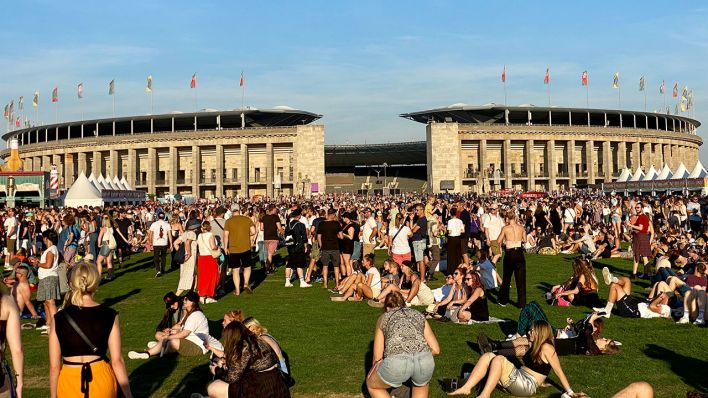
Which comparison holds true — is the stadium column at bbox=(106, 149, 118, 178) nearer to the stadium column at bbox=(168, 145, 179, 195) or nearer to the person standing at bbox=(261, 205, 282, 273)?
the stadium column at bbox=(168, 145, 179, 195)

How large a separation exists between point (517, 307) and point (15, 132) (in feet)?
355

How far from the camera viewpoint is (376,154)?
10462cm

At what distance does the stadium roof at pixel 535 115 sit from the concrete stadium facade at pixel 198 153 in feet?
61.3

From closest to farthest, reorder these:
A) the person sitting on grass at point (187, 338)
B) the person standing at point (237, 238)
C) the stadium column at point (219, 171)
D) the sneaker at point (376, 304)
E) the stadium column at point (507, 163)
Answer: the person sitting on grass at point (187, 338) < the sneaker at point (376, 304) < the person standing at point (237, 238) < the stadium column at point (507, 163) < the stadium column at point (219, 171)

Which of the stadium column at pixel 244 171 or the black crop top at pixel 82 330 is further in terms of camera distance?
the stadium column at pixel 244 171

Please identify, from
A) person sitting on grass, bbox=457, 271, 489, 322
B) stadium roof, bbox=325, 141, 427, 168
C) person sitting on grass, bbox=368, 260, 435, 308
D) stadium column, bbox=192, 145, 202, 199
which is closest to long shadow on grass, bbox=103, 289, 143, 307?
person sitting on grass, bbox=368, 260, 435, 308

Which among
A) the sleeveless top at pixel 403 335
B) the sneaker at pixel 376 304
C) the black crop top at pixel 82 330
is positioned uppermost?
the black crop top at pixel 82 330

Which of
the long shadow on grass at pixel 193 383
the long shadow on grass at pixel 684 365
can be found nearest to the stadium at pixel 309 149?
the long shadow on grass at pixel 684 365

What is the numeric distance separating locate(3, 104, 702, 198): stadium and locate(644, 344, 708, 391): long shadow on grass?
77109mm

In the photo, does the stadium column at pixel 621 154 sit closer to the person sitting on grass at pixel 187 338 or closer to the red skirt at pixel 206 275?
the red skirt at pixel 206 275

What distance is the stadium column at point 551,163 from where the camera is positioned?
88.3m

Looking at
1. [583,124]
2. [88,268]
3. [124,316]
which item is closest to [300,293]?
[124,316]

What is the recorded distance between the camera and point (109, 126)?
318ft

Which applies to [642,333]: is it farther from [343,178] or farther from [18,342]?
[343,178]
